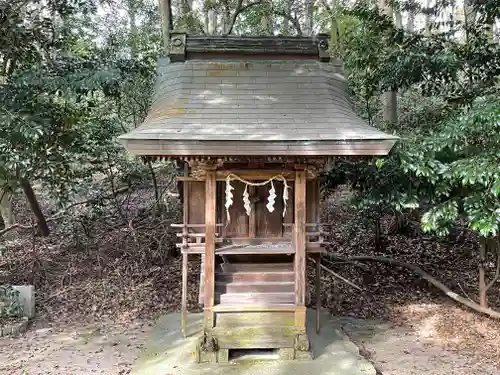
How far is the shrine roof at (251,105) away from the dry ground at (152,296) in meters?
3.03

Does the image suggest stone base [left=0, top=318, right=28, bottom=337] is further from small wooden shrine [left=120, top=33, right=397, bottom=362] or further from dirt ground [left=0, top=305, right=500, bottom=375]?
small wooden shrine [left=120, top=33, right=397, bottom=362]

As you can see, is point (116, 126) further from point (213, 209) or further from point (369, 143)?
point (369, 143)

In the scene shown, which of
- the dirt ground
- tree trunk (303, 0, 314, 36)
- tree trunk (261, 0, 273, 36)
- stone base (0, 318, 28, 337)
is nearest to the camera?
the dirt ground

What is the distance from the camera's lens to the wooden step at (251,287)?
6.02m

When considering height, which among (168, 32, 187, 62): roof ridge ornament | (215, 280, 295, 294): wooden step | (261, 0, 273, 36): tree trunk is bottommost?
(215, 280, 295, 294): wooden step

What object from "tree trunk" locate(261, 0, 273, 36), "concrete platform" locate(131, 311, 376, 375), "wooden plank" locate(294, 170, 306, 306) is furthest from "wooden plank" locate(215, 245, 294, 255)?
"tree trunk" locate(261, 0, 273, 36)

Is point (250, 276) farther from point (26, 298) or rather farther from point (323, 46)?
point (26, 298)

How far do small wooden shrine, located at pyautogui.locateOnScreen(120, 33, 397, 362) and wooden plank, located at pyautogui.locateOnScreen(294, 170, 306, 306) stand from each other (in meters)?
0.01

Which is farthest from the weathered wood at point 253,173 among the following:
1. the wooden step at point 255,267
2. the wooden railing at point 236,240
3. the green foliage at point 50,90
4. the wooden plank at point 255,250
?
the green foliage at point 50,90

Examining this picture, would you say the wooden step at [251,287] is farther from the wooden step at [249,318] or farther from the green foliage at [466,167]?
the green foliage at [466,167]

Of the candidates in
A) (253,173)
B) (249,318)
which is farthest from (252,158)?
(249,318)

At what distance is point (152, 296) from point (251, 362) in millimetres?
3525

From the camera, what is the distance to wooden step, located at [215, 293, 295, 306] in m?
5.90

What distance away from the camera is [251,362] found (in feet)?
19.3
